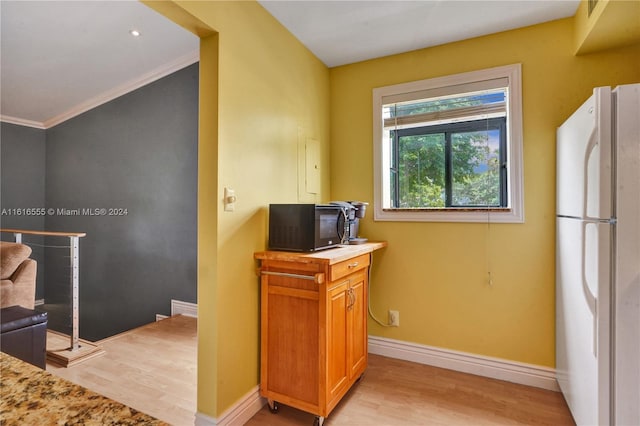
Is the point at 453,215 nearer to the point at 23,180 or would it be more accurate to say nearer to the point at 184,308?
the point at 184,308

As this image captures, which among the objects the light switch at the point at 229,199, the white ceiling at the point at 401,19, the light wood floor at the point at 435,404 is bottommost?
the light wood floor at the point at 435,404

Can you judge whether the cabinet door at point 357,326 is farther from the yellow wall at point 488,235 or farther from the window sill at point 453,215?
the window sill at point 453,215

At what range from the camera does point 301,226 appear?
1.94 m

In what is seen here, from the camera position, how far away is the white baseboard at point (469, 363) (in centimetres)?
219

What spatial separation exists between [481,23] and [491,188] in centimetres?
115

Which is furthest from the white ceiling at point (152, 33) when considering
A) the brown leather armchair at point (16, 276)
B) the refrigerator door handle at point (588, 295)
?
the brown leather armchair at point (16, 276)

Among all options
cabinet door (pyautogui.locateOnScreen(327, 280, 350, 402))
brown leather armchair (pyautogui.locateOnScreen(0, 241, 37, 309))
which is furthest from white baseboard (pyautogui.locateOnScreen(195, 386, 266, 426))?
brown leather armchair (pyautogui.locateOnScreen(0, 241, 37, 309))

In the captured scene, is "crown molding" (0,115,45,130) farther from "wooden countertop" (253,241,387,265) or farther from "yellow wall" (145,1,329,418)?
"wooden countertop" (253,241,387,265)

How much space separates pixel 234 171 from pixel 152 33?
2.15 meters

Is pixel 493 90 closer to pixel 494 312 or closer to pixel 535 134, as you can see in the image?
pixel 535 134

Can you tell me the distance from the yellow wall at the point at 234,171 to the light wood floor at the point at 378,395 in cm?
43

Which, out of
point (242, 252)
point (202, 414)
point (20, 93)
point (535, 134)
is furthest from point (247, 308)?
point (20, 93)

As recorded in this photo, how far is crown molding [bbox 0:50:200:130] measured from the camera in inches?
143

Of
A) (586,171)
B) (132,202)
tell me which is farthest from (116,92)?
(586,171)
